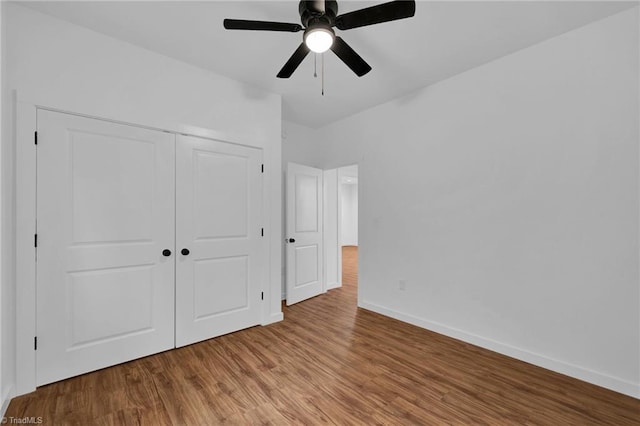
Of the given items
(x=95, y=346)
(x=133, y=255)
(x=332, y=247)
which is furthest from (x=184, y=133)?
(x=332, y=247)

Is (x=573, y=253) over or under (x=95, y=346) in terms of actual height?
over

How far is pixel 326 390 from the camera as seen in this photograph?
2.06 metres

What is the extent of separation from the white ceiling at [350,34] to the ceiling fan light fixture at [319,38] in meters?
0.40

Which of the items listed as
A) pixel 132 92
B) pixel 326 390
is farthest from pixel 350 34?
pixel 326 390

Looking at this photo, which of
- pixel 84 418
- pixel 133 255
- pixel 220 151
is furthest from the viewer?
pixel 220 151

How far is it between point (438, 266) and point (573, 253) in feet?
3.91

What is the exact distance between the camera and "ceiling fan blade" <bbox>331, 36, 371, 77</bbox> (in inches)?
75.3

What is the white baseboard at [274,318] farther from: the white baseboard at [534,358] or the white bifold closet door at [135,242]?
the white baseboard at [534,358]

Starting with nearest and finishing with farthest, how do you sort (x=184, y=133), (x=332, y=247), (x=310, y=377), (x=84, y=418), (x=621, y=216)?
(x=84, y=418), (x=621, y=216), (x=310, y=377), (x=184, y=133), (x=332, y=247)

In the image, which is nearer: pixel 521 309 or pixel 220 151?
pixel 521 309

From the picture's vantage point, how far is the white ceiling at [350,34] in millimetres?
2035

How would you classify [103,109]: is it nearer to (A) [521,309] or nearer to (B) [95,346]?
(B) [95,346]

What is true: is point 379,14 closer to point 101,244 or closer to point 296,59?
point 296,59

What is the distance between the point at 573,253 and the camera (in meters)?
2.29
